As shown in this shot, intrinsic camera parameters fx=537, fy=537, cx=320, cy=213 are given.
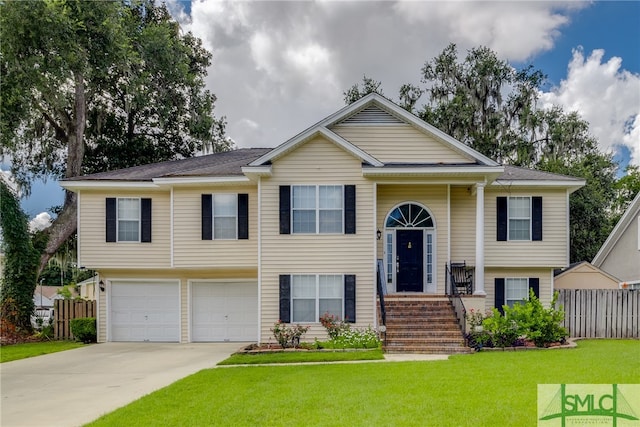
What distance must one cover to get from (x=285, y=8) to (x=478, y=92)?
14679 millimetres

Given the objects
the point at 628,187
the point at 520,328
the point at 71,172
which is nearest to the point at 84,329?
the point at 71,172

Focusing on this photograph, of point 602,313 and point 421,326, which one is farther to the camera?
point 602,313

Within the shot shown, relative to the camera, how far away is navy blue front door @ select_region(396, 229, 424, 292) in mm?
16828

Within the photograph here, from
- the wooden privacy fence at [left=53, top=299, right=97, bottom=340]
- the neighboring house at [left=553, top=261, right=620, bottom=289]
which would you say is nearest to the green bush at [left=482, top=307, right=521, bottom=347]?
the neighboring house at [left=553, top=261, right=620, bottom=289]

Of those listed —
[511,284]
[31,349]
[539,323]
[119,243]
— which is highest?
[119,243]

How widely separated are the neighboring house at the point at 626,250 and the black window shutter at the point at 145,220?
18574 millimetres

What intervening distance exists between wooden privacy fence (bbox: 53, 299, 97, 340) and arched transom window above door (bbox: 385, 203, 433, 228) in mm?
10720

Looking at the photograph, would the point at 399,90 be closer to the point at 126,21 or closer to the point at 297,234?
the point at 126,21

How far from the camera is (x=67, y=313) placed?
19.0 meters

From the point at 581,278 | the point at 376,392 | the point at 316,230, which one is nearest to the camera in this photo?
the point at 376,392

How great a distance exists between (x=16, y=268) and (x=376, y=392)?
1668 centimetres

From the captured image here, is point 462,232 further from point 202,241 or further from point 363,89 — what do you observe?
point 363,89

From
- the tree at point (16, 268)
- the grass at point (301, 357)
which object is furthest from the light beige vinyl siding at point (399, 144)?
the tree at point (16, 268)

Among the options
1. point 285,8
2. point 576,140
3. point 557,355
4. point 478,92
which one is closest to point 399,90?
point 478,92
